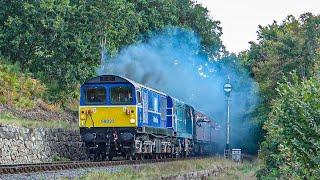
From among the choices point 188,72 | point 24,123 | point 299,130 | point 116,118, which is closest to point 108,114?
point 116,118

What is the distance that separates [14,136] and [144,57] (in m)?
21.1

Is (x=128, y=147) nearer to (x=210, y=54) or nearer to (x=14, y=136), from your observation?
(x=14, y=136)

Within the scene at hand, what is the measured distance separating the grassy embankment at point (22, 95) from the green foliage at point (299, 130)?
1376cm


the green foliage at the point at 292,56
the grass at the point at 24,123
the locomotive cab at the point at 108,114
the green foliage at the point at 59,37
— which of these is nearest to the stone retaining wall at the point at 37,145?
the grass at the point at 24,123

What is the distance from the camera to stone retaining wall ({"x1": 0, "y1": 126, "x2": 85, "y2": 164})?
75.3 ft

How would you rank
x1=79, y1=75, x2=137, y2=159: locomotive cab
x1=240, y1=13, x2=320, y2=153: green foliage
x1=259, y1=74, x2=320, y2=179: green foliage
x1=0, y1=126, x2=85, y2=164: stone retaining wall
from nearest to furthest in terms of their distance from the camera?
x1=259, y1=74, x2=320, y2=179: green foliage, x1=0, y1=126, x2=85, y2=164: stone retaining wall, x1=79, y1=75, x2=137, y2=159: locomotive cab, x1=240, y1=13, x2=320, y2=153: green foliage

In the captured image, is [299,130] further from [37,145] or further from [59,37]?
[59,37]

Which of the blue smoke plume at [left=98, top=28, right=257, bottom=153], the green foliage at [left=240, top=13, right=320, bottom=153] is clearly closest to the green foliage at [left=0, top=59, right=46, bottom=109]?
the blue smoke plume at [left=98, top=28, right=257, bottom=153]

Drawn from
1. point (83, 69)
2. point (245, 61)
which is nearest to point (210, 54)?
point (245, 61)

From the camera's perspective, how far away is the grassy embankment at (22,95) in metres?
29.6

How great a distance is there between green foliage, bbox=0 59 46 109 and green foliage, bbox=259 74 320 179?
16.8 m

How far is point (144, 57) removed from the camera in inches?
1725

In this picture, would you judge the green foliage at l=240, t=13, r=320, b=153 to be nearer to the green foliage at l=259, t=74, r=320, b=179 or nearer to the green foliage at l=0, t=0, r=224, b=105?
the green foliage at l=0, t=0, r=224, b=105

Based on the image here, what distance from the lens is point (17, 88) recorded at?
1252 inches
